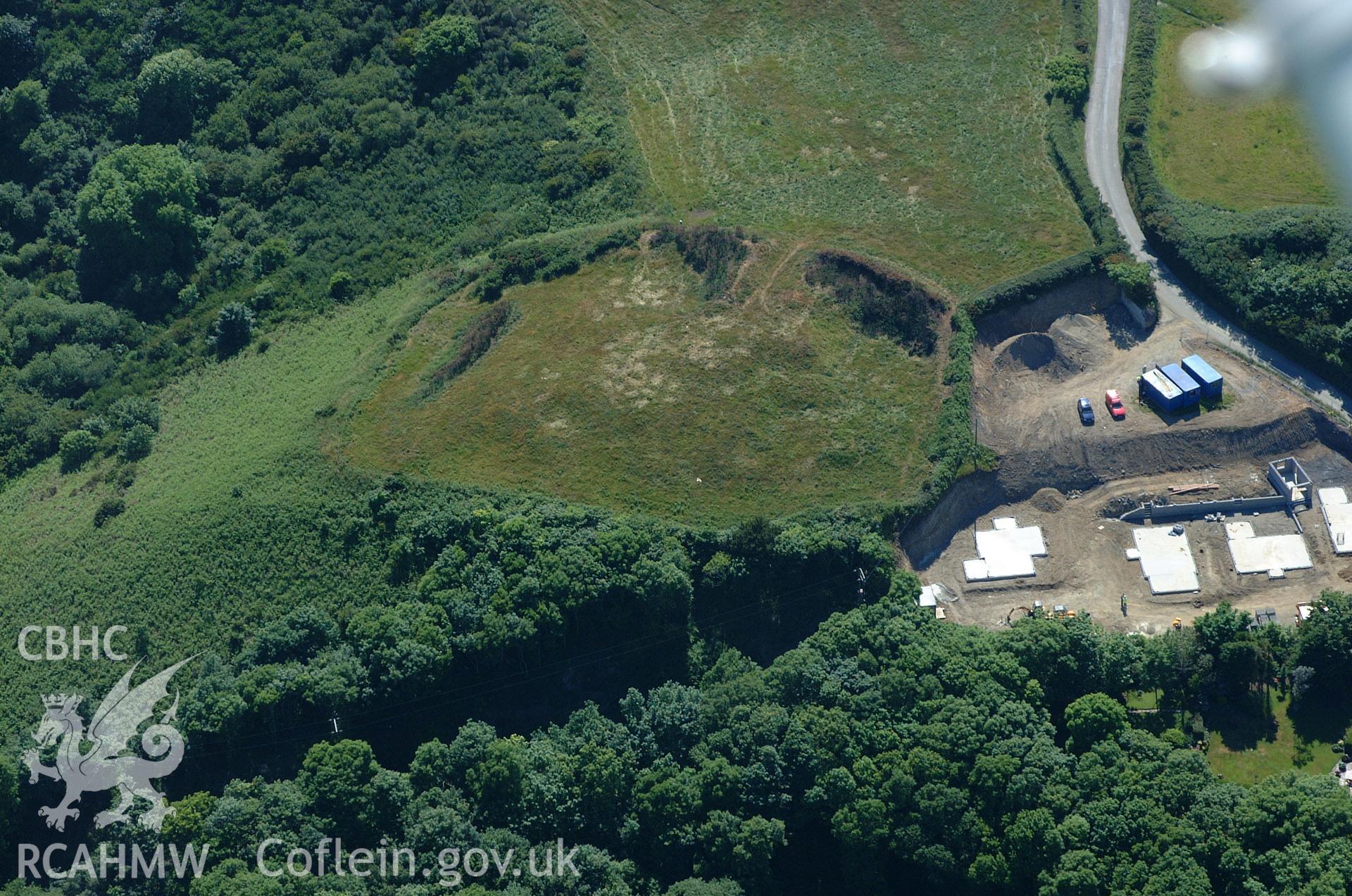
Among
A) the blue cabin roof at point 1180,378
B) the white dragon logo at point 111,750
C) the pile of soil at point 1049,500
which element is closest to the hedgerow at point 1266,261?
the blue cabin roof at point 1180,378

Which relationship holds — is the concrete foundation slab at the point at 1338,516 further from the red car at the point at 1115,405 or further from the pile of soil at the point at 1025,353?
the pile of soil at the point at 1025,353

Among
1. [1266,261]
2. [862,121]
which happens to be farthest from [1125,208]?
[862,121]

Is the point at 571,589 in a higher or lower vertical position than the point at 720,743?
higher

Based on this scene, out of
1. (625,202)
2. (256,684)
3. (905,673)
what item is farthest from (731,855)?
(625,202)

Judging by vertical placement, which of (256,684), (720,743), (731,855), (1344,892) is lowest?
(1344,892)

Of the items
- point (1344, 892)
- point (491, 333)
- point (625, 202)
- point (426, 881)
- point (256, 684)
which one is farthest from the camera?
point (625, 202)

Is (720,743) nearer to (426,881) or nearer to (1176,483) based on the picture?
(426,881)
